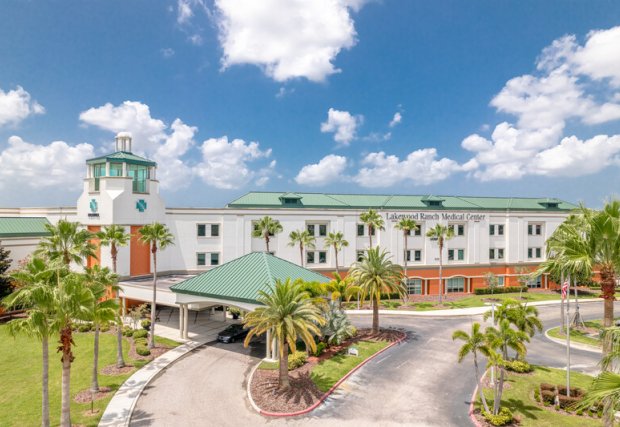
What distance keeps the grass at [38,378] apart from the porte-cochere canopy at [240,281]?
6.22 meters

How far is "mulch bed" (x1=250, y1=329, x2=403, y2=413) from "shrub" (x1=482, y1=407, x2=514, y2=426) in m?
10.7

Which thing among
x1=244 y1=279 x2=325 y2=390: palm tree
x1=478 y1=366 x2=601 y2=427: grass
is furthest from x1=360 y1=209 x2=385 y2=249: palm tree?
x1=244 y1=279 x2=325 y2=390: palm tree

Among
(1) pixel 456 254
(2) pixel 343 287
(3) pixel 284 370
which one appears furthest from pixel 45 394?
(1) pixel 456 254

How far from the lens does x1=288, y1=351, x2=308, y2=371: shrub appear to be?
29844 mm

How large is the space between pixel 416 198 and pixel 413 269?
15.1 meters

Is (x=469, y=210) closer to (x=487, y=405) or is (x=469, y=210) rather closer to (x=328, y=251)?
(x=328, y=251)

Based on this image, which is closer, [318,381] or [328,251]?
[318,381]

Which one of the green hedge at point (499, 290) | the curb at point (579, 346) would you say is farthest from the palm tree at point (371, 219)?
the curb at point (579, 346)

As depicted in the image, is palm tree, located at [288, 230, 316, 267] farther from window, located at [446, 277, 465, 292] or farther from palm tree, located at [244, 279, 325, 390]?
palm tree, located at [244, 279, 325, 390]

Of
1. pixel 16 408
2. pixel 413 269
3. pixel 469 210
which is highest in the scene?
pixel 469 210

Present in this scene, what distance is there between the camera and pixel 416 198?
7188cm

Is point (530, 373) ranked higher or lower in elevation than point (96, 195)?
lower

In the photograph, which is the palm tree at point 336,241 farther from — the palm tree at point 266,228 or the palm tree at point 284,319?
the palm tree at point 284,319

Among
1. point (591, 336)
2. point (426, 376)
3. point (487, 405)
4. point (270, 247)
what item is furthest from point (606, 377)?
point (270, 247)
